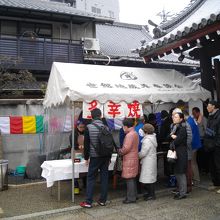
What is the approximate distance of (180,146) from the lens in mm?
6805

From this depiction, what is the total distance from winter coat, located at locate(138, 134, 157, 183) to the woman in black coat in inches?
18.4

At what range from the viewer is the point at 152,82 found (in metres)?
8.77

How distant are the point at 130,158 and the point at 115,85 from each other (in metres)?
2.00

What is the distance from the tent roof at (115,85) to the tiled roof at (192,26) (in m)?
0.75

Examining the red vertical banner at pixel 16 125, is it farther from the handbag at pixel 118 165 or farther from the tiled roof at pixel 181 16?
the tiled roof at pixel 181 16

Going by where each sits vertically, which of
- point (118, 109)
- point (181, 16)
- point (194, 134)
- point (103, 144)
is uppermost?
point (181, 16)

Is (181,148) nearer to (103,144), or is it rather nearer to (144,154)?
(144,154)

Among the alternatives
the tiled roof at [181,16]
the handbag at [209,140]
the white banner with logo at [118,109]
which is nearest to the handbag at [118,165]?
the white banner with logo at [118,109]

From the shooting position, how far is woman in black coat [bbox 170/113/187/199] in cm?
675

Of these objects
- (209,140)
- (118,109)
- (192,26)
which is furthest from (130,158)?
(192,26)

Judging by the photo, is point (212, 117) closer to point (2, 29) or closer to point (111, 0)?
point (2, 29)

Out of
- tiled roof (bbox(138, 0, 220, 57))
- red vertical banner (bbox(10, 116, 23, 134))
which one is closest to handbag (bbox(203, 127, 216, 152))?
tiled roof (bbox(138, 0, 220, 57))

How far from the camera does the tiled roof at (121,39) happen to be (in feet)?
68.4

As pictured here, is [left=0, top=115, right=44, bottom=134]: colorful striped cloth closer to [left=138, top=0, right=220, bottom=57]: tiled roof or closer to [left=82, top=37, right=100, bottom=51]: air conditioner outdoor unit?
[left=138, top=0, right=220, bottom=57]: tiled roof
